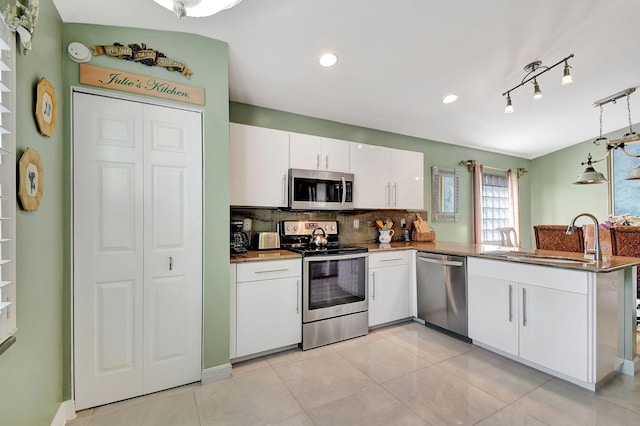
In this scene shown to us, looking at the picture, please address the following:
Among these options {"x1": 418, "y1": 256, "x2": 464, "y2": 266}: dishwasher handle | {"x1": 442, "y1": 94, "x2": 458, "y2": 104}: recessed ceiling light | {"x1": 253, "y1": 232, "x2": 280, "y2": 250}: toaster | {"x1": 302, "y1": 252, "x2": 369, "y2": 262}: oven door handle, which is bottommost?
{"x1": 418, "y1": 256, "x2": 464, "y2": 266}: dishwasher handle

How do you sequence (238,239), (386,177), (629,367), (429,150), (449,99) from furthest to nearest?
(429,150) → (386,177) → (449,99) → (238,239) → (629,367)

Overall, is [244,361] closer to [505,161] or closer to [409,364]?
[409,364]

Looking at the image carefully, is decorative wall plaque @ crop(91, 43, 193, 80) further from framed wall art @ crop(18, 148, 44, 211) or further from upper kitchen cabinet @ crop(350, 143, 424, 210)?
upper kitchen cabinet @ crop(350, 143, 424, 210)

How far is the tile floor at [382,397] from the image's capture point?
1.69 metres

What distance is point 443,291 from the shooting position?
2.88 metres

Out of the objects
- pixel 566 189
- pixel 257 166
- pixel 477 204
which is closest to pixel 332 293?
pixel 257 166

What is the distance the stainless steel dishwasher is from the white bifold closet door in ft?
7.59

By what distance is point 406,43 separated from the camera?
7.36 feet

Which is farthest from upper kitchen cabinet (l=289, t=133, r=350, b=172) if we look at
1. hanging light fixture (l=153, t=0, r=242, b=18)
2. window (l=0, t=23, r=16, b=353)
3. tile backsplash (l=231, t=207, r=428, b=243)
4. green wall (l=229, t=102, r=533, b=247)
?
window (l=0, t=23, r=16, b=353)

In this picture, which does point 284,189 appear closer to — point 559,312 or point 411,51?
point 411,51

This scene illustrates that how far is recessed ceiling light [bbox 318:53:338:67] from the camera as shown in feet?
7.64

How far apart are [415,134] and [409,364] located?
316cm

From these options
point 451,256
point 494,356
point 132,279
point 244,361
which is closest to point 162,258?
point 132,279

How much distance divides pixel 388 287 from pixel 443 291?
560 mm
